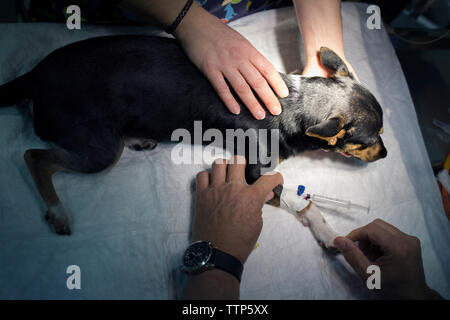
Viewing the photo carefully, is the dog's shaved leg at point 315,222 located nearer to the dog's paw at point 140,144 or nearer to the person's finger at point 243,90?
the person's finger at point 243,90

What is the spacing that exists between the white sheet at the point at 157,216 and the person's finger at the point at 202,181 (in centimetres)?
10

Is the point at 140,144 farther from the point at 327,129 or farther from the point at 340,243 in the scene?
the point at 340,243

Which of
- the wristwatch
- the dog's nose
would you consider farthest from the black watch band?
the dog's nose

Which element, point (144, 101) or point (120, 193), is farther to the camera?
point (120, 193)

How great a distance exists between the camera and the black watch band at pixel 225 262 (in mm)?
1379

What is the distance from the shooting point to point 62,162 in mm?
1672

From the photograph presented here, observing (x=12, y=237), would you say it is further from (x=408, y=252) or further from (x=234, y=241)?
(x=408, y=252)

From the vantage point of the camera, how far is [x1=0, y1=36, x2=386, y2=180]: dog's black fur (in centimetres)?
155

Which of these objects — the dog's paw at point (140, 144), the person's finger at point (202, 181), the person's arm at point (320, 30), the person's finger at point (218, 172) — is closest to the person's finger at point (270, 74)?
the person's arm at point (320, 30)

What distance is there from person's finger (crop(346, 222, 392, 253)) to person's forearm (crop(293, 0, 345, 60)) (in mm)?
1149
